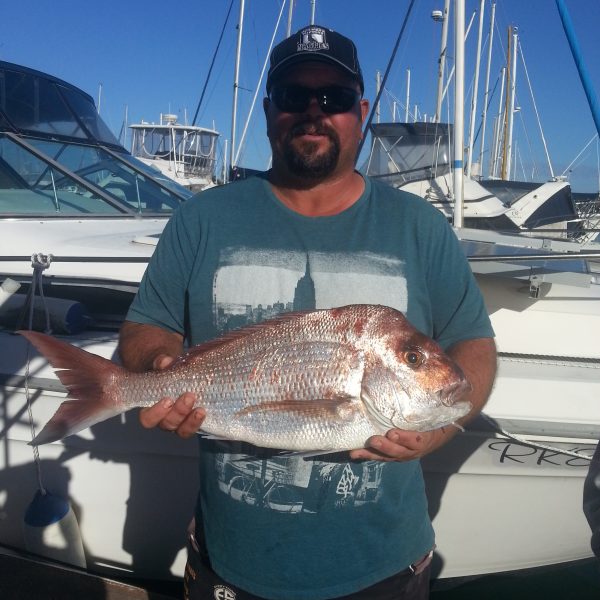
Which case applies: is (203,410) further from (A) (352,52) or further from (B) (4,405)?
(B) (4,405)

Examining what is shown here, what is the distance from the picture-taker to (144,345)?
1.94 metres

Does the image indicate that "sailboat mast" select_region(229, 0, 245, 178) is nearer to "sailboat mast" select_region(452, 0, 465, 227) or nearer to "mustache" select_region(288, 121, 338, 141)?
"sailboat mast" select_region(452, 0, 465, 227)

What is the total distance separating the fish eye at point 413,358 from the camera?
5.53ft

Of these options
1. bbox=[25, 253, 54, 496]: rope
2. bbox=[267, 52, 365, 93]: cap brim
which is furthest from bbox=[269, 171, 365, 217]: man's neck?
bbox=[25, 253, 54, 496]: rope

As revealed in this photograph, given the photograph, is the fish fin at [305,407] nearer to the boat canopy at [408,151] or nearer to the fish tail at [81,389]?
the fish tail at [81,389]

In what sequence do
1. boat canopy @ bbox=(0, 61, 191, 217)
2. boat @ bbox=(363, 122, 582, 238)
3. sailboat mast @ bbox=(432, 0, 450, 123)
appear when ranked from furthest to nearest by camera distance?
sailboat mast @ bbox=(432, 0, 450, 123)
boat @ bbox=(363, 122, 582, 238)
boat canopy @ bbox=(0, 61, 191, 217)

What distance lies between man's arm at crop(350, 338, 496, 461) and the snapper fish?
0.11 ft

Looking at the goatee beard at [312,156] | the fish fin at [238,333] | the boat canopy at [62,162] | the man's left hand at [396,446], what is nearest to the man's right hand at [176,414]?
the fish fin at [238,333]

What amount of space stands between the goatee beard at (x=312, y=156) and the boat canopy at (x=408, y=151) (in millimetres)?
9326

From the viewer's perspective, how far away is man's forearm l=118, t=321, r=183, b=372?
1917 millimetres

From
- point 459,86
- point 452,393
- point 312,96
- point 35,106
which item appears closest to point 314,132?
point 312,96

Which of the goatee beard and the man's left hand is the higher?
the goatee beard

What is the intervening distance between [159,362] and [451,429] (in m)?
0.95

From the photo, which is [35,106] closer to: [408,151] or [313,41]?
[313,41]
